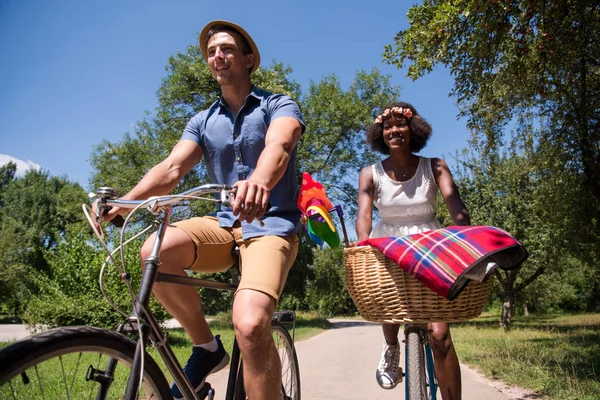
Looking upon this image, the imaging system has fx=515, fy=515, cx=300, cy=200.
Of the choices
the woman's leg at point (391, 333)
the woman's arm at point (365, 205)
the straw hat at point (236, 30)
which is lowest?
the woman's leg at point (391, 333)

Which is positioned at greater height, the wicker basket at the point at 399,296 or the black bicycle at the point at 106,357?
the wicker basket at the point at 399,296

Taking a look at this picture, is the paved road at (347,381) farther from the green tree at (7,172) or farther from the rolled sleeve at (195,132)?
the green tree at (7,172)

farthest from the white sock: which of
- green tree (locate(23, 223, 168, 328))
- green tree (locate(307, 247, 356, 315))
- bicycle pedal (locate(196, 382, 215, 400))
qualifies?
green tree (locate(307, 247, 356, 315))

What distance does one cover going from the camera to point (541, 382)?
5918 mm

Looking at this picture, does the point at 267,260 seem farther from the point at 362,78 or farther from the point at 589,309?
the point at 589,309

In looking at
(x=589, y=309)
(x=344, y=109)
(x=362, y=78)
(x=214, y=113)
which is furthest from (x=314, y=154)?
(x=589, y=309)

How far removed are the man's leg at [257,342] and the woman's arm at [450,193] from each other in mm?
1509

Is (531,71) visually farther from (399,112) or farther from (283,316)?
(283,316)

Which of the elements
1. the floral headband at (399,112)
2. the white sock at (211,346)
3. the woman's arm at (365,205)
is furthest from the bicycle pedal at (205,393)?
the floral headband at (399,112)

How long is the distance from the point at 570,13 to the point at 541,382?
4819 mm

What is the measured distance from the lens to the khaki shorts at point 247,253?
223 cm

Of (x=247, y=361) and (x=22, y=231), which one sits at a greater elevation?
(x=22, y=231)

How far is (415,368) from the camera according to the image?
114 inches

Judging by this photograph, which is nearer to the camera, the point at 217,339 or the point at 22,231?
the point at 217,339
